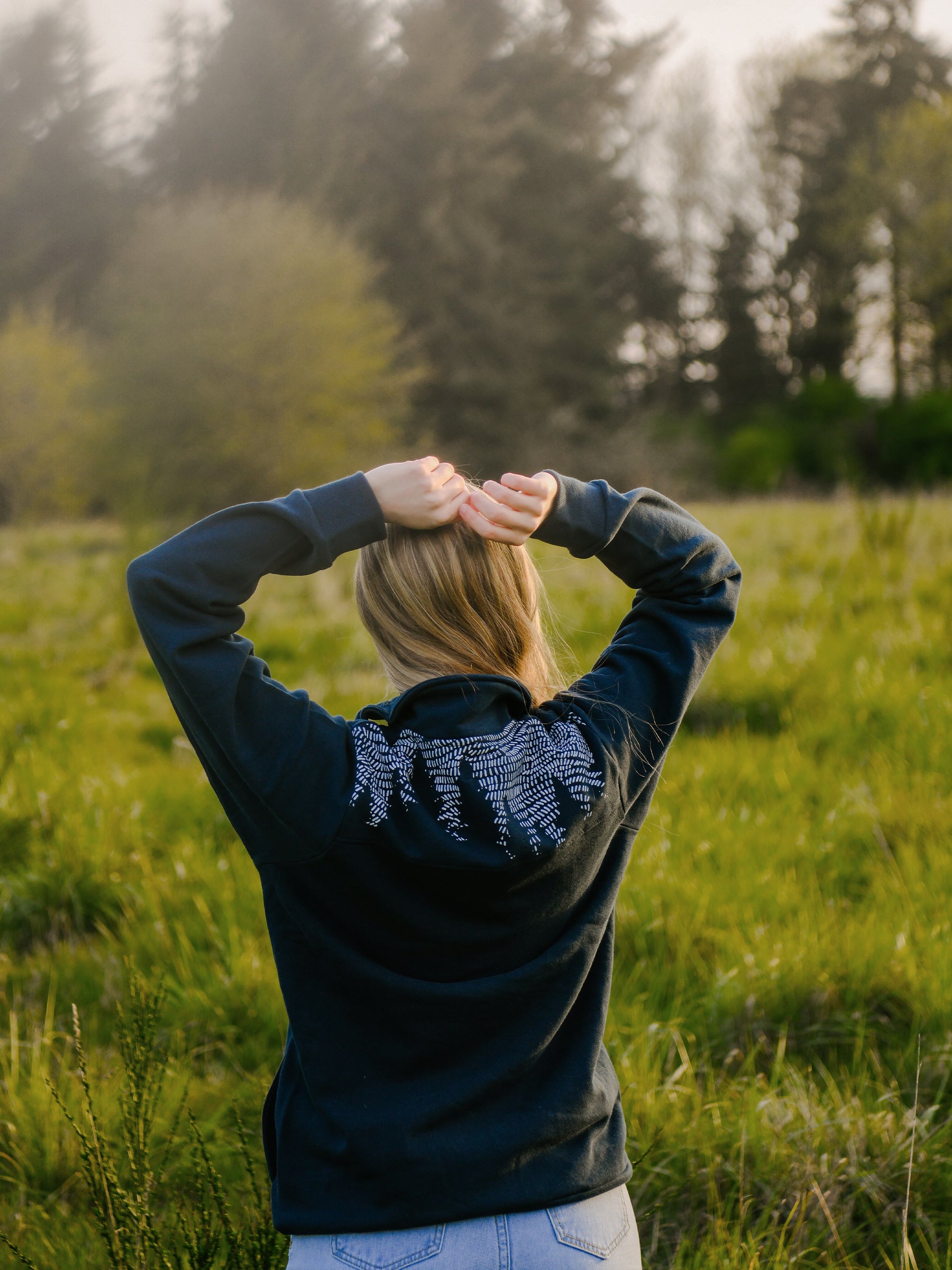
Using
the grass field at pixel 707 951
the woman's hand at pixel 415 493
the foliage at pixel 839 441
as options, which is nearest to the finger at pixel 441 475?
the woman's hand at pixel 415 493

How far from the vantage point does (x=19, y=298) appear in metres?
25.9

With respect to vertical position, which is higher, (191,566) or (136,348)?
(136,348)

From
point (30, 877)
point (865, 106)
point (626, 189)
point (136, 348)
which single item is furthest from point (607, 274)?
point (30, 877)

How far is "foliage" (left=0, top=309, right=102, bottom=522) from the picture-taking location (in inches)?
785

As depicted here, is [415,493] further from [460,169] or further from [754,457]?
[460,169]

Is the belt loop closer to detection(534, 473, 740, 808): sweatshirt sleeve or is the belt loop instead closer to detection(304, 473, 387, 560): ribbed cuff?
detection(534, 473, 740, 808): sweatshirt sleeve

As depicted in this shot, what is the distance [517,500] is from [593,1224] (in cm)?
99

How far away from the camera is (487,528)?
1.35 metres

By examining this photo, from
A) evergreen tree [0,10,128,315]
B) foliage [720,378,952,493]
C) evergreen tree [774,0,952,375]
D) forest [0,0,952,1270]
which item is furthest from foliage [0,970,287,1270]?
evergreen tree [774,0,952,375]

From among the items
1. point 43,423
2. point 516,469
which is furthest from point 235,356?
point 516,469

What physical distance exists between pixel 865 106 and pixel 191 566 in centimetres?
3569

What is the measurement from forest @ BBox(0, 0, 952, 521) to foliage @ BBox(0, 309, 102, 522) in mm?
988

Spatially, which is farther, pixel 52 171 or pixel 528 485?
pixel 52 171

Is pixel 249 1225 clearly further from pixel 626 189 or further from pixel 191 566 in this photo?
pixel 626 189
